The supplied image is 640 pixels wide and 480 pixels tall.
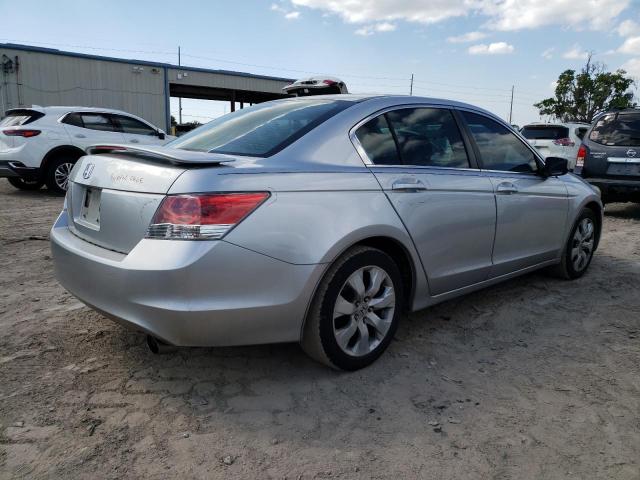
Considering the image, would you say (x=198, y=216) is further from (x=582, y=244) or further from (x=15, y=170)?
(x=15, y=170)

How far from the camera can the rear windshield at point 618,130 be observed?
7.58 meters

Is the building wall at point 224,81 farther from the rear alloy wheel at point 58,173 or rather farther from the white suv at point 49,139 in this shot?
the rear alloy wheel at point 58,173

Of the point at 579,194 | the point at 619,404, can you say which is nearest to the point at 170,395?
the point at 619,404

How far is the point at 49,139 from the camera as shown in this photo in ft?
29.5

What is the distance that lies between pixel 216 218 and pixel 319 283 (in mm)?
626

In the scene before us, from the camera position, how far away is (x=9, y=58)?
18000mm

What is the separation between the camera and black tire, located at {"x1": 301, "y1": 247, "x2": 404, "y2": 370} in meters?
2.59

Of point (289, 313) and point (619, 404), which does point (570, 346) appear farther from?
point (289, 313)

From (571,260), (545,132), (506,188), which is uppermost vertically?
(545,132)

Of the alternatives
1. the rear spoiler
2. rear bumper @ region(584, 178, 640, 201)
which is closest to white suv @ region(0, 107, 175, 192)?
the rear spoiler

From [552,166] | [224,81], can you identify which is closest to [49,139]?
[552,166]

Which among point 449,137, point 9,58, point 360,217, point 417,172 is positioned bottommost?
point 360,217

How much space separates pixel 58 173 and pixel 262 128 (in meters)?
7.67

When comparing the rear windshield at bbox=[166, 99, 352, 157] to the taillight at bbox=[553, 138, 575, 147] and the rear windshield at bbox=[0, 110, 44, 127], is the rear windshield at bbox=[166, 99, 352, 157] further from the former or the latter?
the taillight at bbox=[553, 138, 575, 147]
